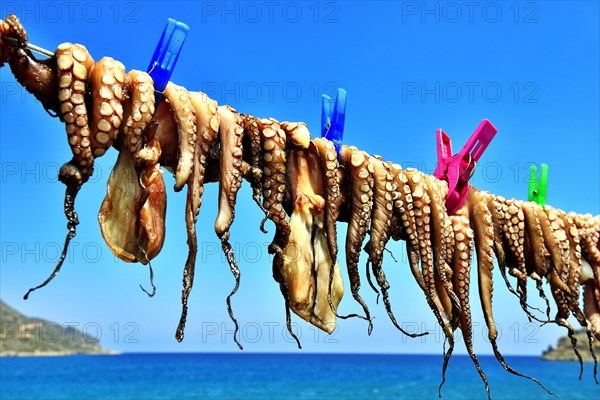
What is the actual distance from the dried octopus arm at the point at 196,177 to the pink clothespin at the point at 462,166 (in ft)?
4.95

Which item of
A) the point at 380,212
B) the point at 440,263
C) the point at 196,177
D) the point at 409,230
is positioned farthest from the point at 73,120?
the point at 440,263

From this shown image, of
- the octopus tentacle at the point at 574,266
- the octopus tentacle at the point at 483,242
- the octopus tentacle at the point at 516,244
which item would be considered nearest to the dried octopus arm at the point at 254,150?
the octopus tentacle at the point at 483,242

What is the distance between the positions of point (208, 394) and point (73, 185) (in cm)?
3746

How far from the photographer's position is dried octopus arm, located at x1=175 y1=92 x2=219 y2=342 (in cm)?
238

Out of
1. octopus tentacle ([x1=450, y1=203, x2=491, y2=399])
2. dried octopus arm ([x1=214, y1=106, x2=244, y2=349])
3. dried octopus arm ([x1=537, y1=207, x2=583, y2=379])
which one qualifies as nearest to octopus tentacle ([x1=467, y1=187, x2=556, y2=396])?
octopus tentacle ([x1=450, y1=203, x2=491, y2=399])

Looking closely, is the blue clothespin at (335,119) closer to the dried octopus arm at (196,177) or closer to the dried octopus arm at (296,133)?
the dried octopus arm at (296,133)

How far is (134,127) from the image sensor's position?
A: 2330mm

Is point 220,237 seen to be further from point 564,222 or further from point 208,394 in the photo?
point 208,394

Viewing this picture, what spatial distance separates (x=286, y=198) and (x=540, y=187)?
2000 mm

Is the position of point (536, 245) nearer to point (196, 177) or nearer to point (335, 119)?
point (335, 119)

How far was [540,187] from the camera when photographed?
4.13 m

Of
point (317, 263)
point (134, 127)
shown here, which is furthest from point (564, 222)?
point (134, 127)

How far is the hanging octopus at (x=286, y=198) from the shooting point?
2252 mm

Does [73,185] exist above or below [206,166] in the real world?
below
